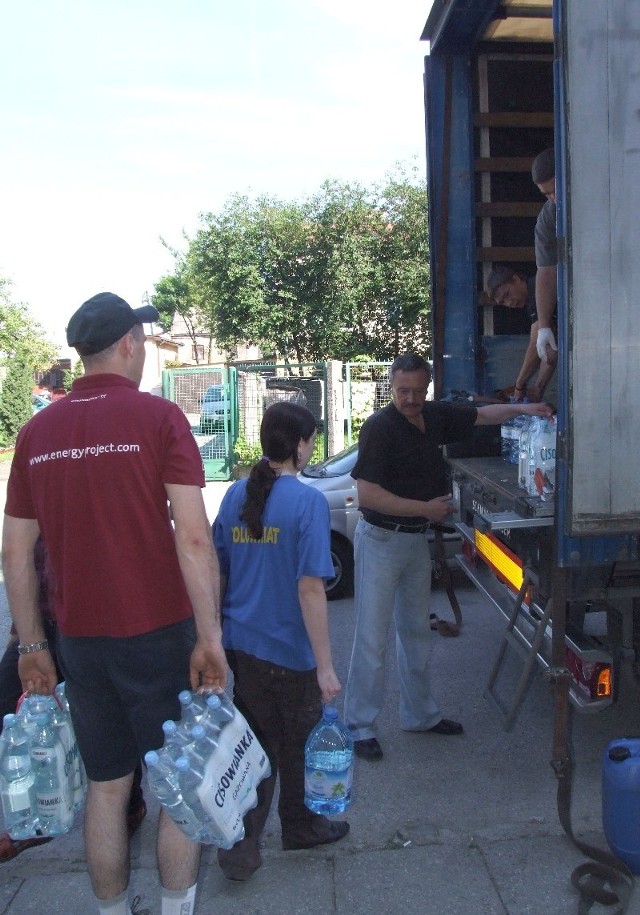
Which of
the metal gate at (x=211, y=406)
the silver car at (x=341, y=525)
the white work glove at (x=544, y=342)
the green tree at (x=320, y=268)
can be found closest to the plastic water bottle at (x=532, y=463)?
the white work glove at (x=544, y=342)

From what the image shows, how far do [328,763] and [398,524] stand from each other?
1.30m

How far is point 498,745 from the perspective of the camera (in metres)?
3.97

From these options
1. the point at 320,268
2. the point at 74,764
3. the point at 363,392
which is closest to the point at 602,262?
the point at 74,764

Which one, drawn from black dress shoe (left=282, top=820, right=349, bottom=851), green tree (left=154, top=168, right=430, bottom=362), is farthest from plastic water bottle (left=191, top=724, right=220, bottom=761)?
green tree (left=154, top=168, right=430, bottom=362)

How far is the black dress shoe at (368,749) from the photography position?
3828mm

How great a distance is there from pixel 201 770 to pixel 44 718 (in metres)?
0.66

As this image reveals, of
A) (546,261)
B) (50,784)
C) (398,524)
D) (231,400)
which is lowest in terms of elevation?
(50,784)

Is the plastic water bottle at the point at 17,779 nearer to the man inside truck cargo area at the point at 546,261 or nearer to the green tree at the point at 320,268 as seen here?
the man inside truck cargo area at the point at 546,261

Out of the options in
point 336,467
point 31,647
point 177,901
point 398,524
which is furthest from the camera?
point 336,467

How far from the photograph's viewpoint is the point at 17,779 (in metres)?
2.38

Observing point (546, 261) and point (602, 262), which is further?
point (546, 261)

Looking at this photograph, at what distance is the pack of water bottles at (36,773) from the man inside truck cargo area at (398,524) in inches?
67.6

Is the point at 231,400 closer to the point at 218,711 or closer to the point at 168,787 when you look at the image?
the point at 218,711

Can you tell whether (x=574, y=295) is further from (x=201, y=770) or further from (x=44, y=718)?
(x=44, y=718)
